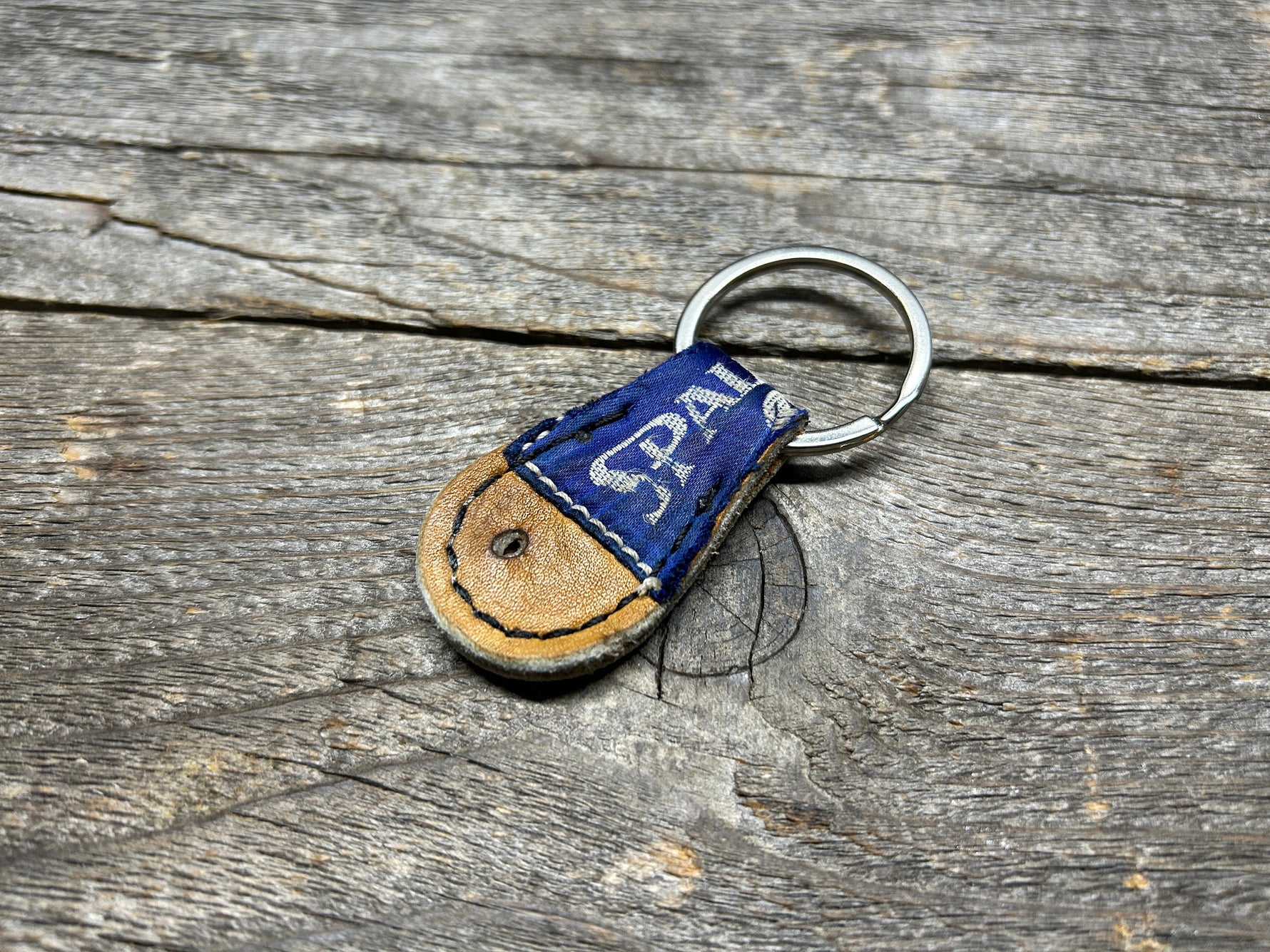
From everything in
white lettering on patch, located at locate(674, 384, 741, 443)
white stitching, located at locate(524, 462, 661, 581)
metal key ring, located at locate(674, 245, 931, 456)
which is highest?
metal key ring, located at locate(674, 245, 931, 456)

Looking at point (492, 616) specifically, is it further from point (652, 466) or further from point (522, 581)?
point (652, 466)

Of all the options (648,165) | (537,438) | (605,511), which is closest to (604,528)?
(605,511)

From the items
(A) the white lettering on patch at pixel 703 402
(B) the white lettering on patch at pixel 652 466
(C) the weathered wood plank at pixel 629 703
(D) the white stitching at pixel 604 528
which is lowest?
(C) the weathered wood plank at pixel 629 703

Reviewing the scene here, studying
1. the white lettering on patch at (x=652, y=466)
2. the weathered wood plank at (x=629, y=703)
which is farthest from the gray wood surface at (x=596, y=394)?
the white lettering on patch at (x=652, y=466)

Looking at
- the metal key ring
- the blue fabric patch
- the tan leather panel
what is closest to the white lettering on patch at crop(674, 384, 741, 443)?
the blue fabric patch

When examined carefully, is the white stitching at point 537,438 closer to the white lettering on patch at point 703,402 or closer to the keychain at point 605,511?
the keychain at point 605,511

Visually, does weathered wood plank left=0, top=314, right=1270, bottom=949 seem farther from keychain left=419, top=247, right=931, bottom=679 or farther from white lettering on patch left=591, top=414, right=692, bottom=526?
white lettering on patch left=591, top=414, right=692, bottom=526

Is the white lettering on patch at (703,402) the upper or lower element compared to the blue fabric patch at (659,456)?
upper
